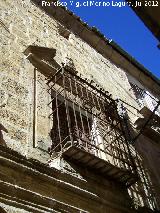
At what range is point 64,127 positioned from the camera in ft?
21.0

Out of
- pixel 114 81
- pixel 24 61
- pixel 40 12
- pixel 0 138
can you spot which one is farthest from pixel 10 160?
pixel 114 81

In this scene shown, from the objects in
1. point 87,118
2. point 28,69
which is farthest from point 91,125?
point 28,69

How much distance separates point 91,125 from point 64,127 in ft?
2.72

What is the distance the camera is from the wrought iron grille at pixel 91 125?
20.6 feet

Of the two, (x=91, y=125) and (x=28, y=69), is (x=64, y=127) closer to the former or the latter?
(x=91, y=125)

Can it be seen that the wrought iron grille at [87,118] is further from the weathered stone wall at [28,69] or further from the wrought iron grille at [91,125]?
the weathered stone wall at [28,69]

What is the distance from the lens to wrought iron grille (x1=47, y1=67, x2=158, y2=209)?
20.6 feet

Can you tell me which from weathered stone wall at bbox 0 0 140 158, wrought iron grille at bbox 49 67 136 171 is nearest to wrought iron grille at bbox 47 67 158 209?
wrought iron grille at bbox 49 67 136 171

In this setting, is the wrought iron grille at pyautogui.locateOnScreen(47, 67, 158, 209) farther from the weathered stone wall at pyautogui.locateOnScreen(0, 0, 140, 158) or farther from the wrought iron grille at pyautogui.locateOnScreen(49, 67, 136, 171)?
the weathered stone wall at pyautogui.locateOnScreen(0, 0, 140, 158)

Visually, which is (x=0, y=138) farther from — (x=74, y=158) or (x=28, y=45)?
(x=28, y=45)

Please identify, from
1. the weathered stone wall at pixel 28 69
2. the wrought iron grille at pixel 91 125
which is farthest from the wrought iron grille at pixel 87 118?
the weathered stone wall at pixel 28 69

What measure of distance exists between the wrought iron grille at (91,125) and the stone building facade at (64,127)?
2cm

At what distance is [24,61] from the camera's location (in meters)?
6.45

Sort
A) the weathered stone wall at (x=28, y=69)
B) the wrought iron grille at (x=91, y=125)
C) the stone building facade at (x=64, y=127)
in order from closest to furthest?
the stone building facade at (x=64, y=127) → the weathered stone wall at (x=28, y=69) → the wrought iron grille at (x=91, y=125)
